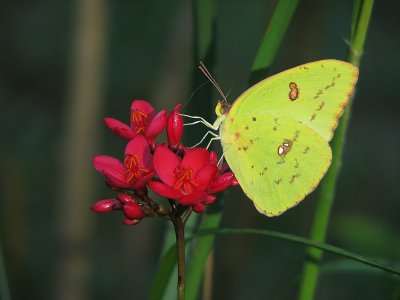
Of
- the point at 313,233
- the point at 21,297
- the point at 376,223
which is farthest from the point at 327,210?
the point at 21,297

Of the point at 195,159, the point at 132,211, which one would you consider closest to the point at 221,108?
the point at 195,159

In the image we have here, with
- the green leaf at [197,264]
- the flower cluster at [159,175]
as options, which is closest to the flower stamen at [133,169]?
the flower cluster at [159,175]

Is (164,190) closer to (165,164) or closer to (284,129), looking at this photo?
(165,164)

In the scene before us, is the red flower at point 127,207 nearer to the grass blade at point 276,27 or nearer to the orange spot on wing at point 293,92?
the grass blade at point 276,27

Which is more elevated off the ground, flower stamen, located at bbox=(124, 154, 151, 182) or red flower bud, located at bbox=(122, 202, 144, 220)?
flower stamen, located at bbox=(124, 154, 151, 182)

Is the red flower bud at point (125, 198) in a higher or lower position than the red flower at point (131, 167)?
lower

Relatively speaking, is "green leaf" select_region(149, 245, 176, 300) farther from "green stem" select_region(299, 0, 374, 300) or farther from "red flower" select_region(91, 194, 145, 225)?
"green stem" select_region(299, 0, 374, 300)

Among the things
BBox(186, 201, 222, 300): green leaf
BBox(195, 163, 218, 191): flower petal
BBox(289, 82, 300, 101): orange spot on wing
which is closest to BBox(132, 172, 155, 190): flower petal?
BBox(195, 163, 218, 191): flower petal
